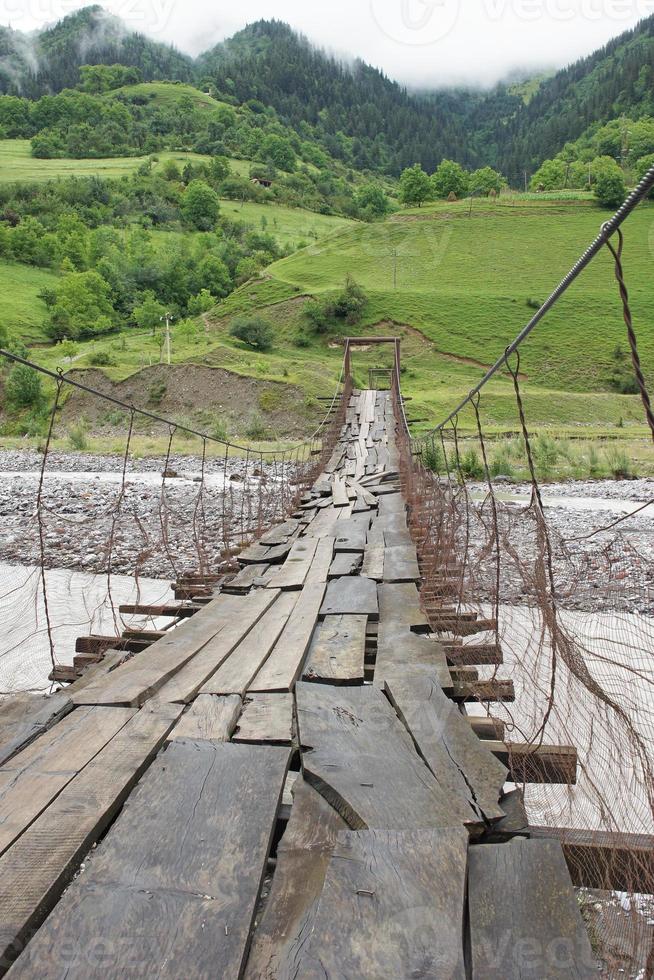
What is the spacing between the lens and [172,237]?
62562 millimetres

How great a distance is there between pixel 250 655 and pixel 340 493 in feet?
14.1

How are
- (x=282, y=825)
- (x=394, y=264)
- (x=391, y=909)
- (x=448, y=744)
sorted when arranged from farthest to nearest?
(x=394, y=264) → (x=448, y=744) → (x=282, y=825) → (x=391, y=909)

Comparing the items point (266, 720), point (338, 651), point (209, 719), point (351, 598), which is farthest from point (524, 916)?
point (351, 598)

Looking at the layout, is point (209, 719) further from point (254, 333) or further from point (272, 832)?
point (254, 333)

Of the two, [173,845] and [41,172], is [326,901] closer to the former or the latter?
[173,845]

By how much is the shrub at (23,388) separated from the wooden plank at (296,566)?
78.3 feet

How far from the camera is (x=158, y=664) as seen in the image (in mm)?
2254

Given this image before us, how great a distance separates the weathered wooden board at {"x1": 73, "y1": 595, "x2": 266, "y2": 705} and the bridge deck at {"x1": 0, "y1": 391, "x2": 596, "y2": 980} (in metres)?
0.01

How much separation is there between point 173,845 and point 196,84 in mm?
157009

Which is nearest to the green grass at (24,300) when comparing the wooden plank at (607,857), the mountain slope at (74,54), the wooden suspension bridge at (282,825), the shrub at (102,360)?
the shrub at (102,360)

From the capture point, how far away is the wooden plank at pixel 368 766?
138cm

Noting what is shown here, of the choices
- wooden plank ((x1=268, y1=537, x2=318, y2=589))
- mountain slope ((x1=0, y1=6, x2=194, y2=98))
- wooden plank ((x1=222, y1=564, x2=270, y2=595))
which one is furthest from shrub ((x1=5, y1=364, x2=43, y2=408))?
mountain slope ((x1=0, y1=6, x2=194, y2=98))

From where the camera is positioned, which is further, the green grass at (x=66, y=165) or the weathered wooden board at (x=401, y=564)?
the green grass at (x=66, y=165)

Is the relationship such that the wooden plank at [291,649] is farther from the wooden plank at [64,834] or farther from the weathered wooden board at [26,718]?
the weathered wooden board at [26,718]
